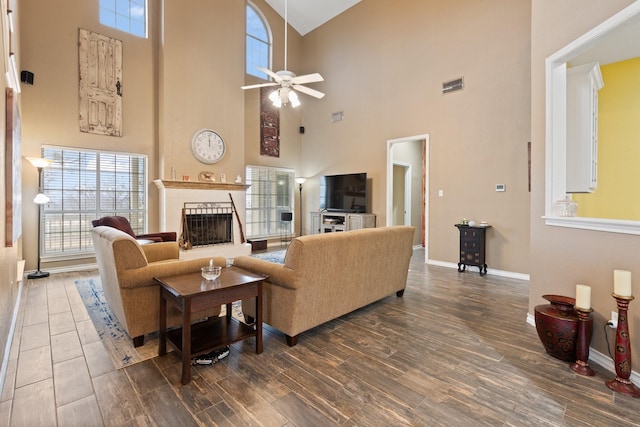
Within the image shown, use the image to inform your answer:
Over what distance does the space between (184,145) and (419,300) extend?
4.91 meters

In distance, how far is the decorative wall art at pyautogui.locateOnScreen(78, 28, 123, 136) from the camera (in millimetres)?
5041

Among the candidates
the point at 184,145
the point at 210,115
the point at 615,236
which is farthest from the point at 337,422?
the point at 210,115

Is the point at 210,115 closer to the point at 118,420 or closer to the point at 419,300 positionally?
the point at 419,300

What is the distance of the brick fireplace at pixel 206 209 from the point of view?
556 centimetres

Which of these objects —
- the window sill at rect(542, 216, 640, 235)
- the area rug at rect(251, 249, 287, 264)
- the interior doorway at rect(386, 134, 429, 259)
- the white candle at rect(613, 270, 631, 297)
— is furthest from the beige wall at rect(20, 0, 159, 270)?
the white candle at rect(613, 270, 631, 297)

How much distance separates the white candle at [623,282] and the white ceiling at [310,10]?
7.38 meters

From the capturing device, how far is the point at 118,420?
1621 millimetres

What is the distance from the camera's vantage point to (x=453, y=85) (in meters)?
5.43

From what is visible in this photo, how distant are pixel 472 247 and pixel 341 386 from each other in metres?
3.97

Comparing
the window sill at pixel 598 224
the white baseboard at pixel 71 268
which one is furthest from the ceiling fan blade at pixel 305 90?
the white baseboard at pixel 71 268

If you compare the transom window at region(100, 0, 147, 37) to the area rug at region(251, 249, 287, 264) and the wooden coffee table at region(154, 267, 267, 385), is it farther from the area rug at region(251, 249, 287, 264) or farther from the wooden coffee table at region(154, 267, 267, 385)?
the wooden coffee table at region(154, 267, 267, 385)

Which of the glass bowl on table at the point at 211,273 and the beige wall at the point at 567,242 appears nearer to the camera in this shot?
the beige wall at the point at 567,242

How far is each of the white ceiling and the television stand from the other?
16.3 feet

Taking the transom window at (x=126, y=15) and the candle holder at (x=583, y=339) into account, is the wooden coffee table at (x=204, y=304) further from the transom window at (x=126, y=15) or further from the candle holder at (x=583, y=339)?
the transom window at (x=126, y=15)
